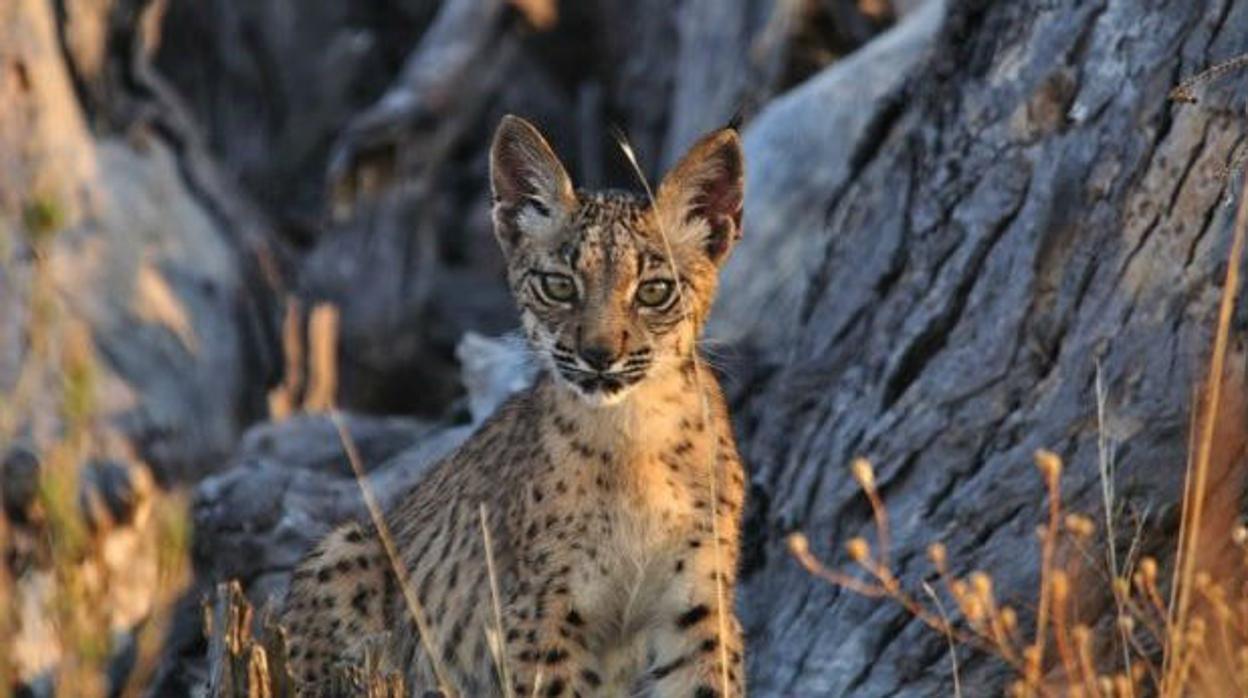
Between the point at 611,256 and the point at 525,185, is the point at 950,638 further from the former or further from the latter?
the point at 525,185

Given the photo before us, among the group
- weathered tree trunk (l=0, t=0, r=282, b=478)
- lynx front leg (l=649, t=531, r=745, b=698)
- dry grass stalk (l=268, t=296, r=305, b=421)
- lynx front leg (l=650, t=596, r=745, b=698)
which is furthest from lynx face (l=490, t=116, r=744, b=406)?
dry grass stalk (l=268, t=296, r=305, b=421)

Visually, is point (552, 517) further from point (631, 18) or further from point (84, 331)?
point (631, 18)

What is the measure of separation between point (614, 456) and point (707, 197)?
0.78 m

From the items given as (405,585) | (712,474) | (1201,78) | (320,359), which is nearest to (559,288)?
(712,474)

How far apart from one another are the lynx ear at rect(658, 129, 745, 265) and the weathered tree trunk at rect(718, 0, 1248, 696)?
3.96 feet

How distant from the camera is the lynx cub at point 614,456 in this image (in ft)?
26.9

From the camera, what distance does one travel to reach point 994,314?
9320mm

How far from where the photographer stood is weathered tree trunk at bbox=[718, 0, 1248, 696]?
876 centimetres

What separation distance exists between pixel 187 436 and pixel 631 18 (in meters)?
5.14

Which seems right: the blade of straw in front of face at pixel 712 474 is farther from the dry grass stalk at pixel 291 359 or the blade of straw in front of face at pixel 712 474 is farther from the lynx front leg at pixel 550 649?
the dry grass stalk at pixel 291 359

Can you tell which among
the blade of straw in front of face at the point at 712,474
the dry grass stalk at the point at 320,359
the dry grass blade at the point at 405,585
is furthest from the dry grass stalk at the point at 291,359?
the blade of straw in front of face at the point at 712,474

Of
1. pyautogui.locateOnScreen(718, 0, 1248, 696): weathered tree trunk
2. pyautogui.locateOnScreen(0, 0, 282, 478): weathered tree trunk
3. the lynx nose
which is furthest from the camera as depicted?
pyautogui.locateOnScreen(0, 0, 282, 478): weathered tree trunk

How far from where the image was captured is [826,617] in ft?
31.3

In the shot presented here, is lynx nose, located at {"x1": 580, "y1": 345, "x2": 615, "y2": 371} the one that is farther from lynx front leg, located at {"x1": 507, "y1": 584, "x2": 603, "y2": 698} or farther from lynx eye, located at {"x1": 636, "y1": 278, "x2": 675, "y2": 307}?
lynx front leg, located at {"x1": 507, "y1": 584, "x2": 603, "y2": 698}
